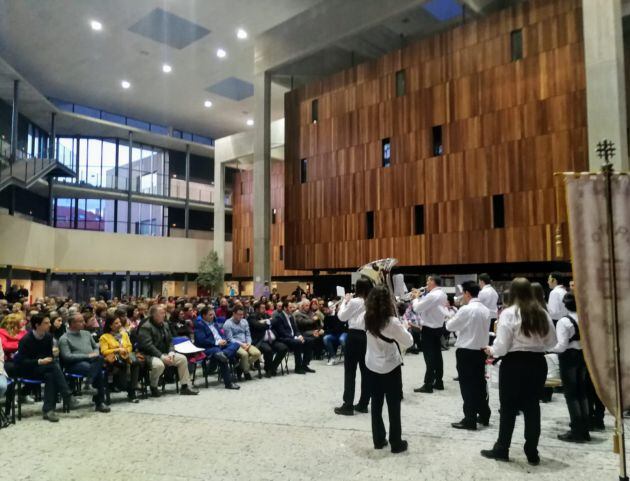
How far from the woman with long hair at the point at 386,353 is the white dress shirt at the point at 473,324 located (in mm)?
948

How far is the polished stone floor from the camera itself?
423cm

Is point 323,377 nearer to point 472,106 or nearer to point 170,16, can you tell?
point 472,106

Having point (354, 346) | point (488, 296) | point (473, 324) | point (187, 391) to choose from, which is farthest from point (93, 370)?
point (488, 296)

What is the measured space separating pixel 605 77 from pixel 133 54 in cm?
1795

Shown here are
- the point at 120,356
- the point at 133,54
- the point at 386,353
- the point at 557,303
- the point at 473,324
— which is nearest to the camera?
the point at 386,353

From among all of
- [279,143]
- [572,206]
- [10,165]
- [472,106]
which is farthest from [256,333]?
[279,143]

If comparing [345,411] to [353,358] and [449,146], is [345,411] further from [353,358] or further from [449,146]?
[449,146]

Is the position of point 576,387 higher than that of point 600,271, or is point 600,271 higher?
point 600,271

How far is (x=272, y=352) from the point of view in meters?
9.09

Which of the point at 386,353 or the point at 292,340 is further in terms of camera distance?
the point at 292,340

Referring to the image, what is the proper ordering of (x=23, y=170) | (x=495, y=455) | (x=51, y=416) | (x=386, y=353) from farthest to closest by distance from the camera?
(x=23, y=170) < (x=51, y=416) < (x=386, y=353) < (x=495, y=455)

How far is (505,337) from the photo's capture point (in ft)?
14.0

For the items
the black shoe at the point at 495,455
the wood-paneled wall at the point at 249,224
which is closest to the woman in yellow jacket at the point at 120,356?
the black shoe at the point at 495,455

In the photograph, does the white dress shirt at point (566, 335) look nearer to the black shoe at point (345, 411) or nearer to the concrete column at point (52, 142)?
the black shoe at point (345, 411)
